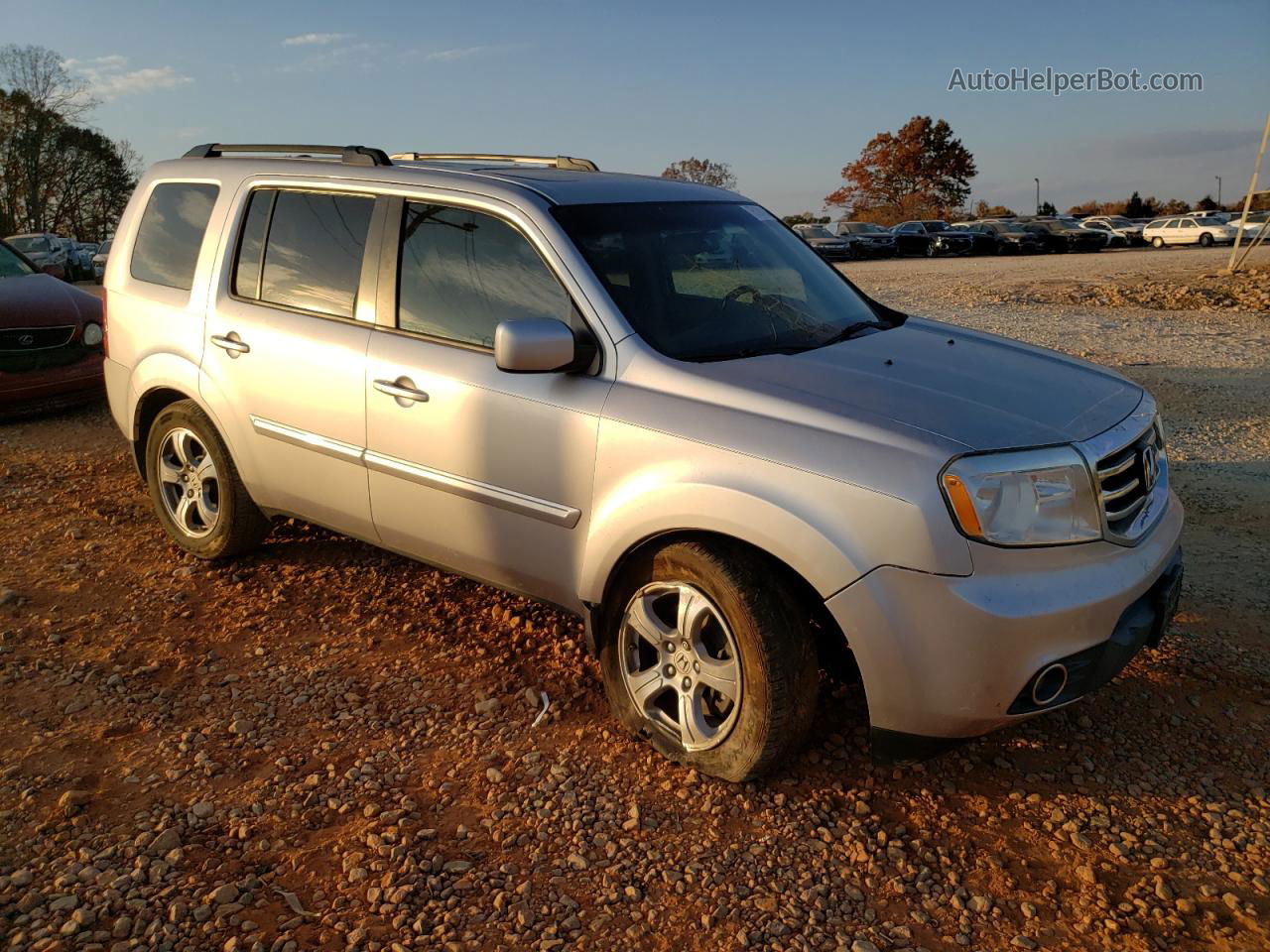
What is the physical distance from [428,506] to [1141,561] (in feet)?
8.05

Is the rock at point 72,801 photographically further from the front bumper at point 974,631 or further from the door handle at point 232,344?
the front bumper at point 974,631

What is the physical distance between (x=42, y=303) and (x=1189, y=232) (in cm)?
4231

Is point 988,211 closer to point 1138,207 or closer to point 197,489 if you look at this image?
point 1138,207

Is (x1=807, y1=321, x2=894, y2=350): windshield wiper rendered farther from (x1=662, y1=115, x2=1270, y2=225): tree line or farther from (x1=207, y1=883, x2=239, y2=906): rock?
(x1=662, y1=115, x2=1270, y2=225): tree line

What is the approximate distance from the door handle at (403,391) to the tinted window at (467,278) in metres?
0.22

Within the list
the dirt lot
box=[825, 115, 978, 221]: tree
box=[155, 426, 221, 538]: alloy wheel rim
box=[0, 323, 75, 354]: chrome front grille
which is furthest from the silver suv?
box=[825, 115, 978, 221]: tree

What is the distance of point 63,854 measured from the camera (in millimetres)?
2996

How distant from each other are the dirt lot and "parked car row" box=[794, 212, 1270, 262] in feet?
110

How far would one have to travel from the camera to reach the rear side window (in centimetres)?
420

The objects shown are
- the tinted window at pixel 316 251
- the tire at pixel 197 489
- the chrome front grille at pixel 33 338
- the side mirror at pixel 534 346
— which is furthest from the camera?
the chrome front grille at pixel 33 338

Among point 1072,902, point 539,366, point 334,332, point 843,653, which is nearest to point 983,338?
point 843,653

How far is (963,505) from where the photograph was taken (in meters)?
2.82

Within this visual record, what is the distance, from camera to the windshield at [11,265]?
29.3ft

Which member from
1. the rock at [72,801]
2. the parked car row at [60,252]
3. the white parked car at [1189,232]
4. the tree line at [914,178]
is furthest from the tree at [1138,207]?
the rock at [72,801]
